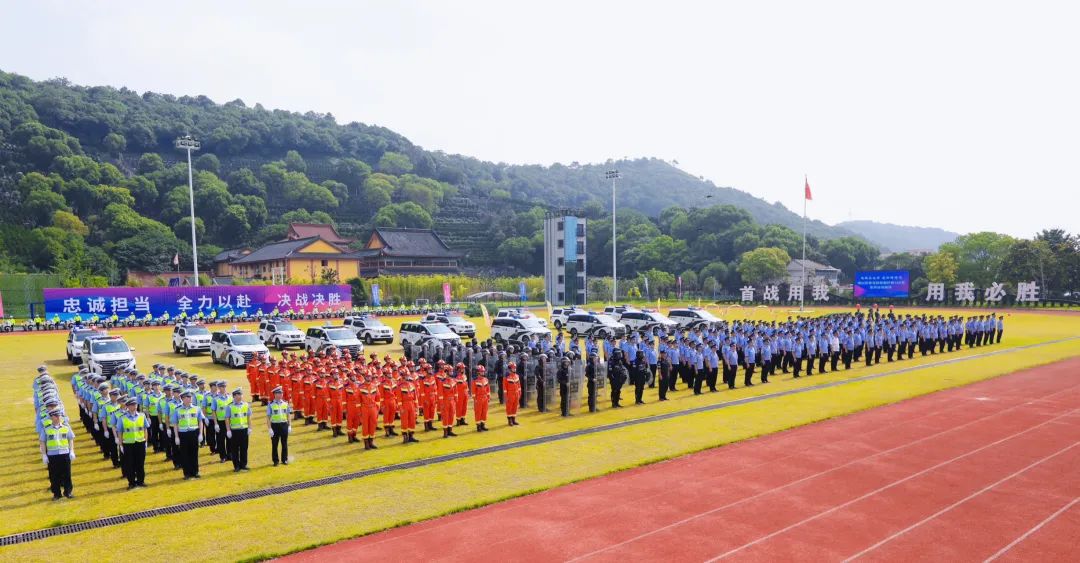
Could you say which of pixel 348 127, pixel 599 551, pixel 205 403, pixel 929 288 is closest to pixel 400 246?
pixel 929 288

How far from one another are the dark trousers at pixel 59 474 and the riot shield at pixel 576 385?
30.5 ft

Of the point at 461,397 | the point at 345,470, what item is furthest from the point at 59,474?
the point at 461,397

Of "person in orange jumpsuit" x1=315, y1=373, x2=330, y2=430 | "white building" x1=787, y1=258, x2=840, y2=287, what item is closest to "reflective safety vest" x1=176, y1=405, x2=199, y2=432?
"person in orange jumpsuit" x1=315, y1=373, x2=330, y2=430

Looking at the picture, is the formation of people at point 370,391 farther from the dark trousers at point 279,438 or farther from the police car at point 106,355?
the police car at point 106,355

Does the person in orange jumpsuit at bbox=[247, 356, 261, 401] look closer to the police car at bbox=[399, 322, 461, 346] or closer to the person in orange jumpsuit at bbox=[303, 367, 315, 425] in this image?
the person in orange jumpsuit at bbox=[303, 367, 315, 425]

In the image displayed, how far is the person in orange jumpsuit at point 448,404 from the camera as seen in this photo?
12.8 m

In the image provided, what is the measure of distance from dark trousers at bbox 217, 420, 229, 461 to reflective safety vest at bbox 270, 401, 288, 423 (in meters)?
1.08

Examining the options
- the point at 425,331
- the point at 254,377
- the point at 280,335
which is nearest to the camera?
the point at 254,377

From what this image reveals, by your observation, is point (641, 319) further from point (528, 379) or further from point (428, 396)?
point (428, 396)

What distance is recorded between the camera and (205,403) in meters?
11.6

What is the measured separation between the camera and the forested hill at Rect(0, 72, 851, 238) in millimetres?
87625

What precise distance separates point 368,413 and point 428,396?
1.49 m

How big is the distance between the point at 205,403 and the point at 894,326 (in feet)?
74.2

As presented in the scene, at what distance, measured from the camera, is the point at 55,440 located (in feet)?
30.6
